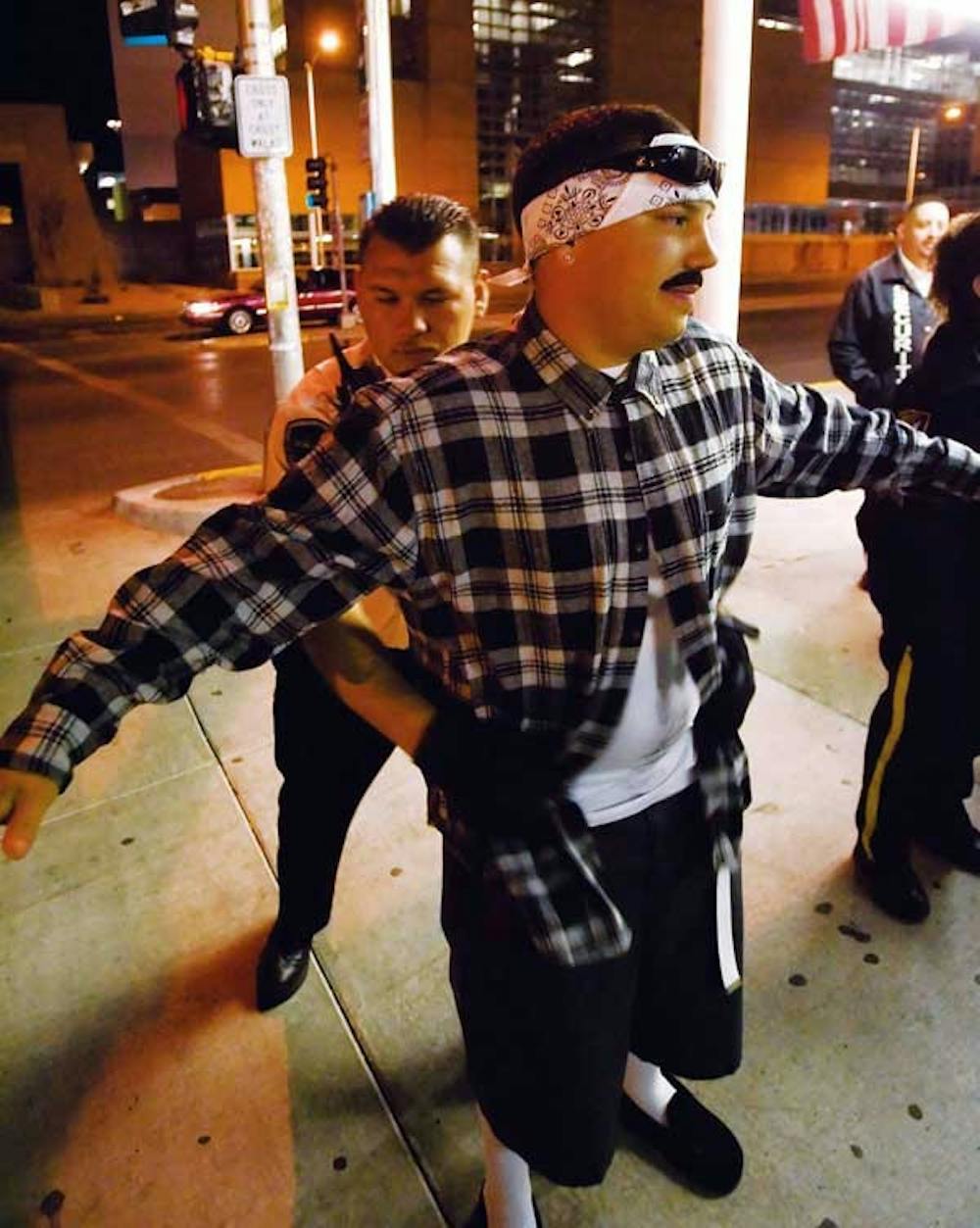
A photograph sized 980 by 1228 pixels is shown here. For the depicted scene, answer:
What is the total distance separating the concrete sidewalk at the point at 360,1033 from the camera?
1932 mm

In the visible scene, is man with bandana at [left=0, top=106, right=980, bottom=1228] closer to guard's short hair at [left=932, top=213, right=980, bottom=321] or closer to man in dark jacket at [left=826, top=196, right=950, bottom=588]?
guard's short hair at [left=932, top=213, right=980, bottom=321]

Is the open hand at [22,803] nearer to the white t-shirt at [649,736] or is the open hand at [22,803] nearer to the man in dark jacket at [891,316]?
the white t-shirt at [649,736]

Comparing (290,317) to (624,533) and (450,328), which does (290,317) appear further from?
(624,533)

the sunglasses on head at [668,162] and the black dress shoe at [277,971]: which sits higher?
the sunglasses on head at [668,162]

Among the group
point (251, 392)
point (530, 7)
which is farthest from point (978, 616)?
point (530, 7)

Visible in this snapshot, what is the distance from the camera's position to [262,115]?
5883 mm

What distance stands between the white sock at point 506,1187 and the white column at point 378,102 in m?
7.13

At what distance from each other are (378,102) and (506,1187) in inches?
305

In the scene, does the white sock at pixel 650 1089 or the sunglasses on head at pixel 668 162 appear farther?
the white sock at pixel 650 1089

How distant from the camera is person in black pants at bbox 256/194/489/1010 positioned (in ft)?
6.95

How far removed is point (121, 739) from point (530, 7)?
42.0 meters

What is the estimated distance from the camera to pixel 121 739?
376cm

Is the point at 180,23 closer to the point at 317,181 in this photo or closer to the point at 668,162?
the point at 668,162

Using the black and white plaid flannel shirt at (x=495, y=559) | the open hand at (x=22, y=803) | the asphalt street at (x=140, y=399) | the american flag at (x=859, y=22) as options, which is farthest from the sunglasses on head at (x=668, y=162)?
the asphalt street at (x=140, y=399)
